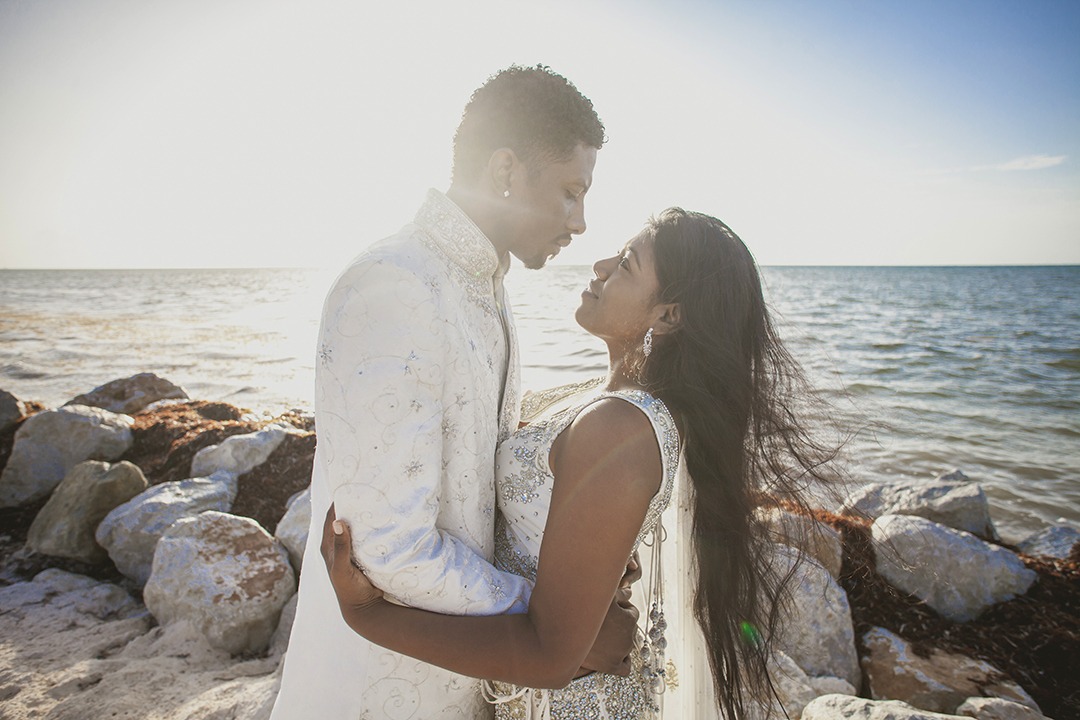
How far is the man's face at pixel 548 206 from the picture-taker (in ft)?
6.18

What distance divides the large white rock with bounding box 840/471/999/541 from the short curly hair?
4427mm

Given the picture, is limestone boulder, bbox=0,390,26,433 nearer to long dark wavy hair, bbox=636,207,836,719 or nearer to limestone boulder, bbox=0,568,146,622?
limestone boulder, bbox=0,568,146,622

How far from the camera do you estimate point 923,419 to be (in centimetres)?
1067

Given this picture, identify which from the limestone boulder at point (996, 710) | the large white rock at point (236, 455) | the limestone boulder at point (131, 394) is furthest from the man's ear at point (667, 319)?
the limestone boulder at point (131, 394)

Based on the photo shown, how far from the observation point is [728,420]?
194cm

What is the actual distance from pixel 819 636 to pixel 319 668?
3122 millimetres

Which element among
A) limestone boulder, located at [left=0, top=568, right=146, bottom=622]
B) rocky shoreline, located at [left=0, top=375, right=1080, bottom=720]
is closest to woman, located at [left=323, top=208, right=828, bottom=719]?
rocky shoreline, located at [left=0, top=375, right=1080, bottom=720]

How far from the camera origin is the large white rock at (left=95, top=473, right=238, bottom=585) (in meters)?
4.36

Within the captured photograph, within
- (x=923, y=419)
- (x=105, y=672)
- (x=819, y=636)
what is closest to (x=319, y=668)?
(x=105, y=672)

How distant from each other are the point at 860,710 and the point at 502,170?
8.97ft

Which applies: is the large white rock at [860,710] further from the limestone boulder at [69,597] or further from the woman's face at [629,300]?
the limestone boulder at [69,597]

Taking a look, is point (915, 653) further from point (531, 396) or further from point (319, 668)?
point (319, 668)

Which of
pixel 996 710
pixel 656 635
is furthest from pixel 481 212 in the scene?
pixel 996 710

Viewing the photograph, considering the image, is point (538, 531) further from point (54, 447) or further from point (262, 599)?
point (54, 447)
